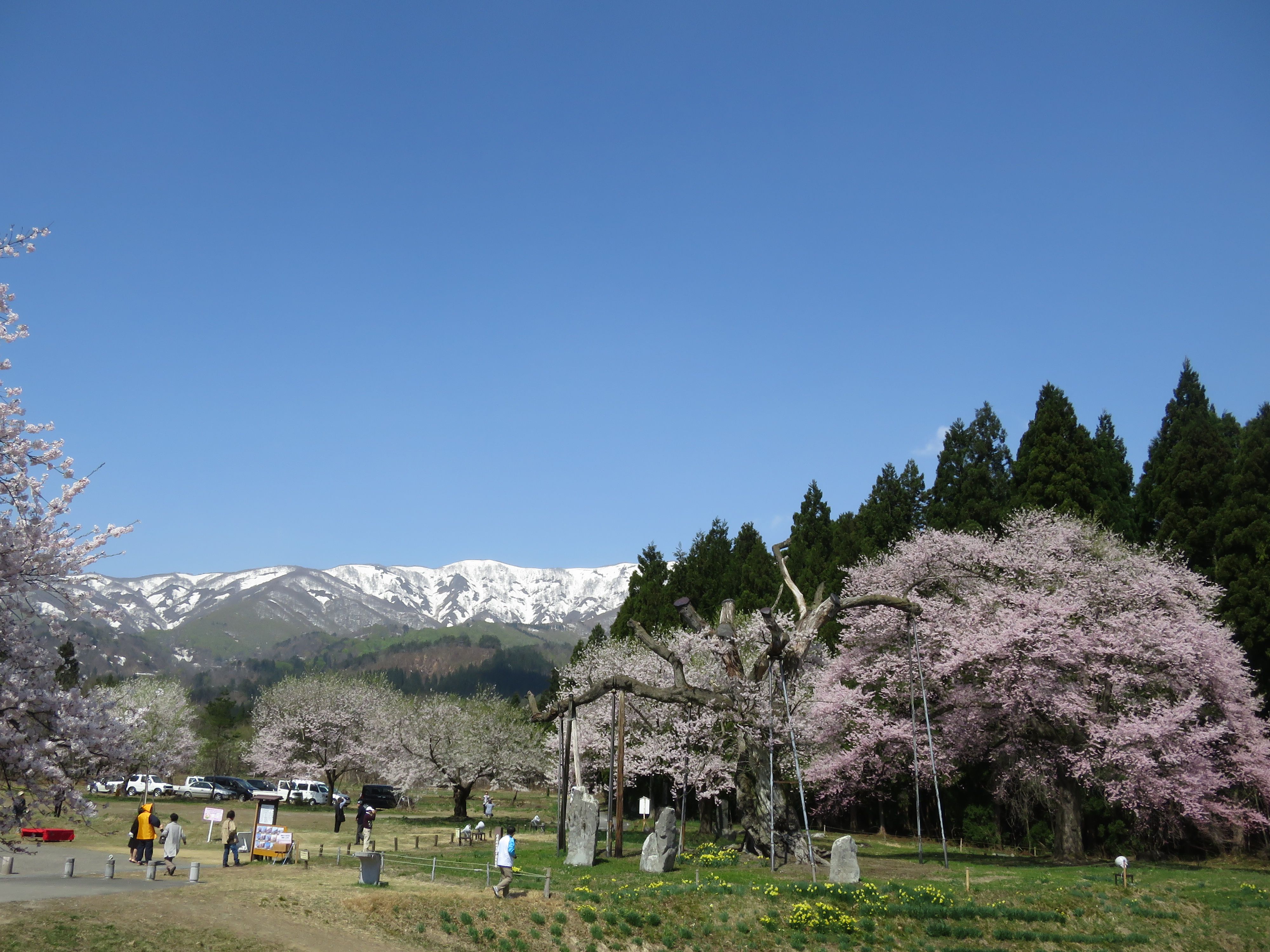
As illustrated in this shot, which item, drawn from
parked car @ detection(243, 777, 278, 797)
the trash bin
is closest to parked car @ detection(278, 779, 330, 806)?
parked car @ detection(243, 777, 278, 797)

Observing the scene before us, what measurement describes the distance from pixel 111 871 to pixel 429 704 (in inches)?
1366

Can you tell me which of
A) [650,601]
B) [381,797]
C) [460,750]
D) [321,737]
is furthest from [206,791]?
[650,601]

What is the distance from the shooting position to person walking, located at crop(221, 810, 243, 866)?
2377 cm

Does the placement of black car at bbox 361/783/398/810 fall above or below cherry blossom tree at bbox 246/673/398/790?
below

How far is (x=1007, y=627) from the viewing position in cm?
2555

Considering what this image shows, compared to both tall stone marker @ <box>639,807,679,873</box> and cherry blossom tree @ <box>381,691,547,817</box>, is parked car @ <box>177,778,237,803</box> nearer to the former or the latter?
cherry blossom tree @ <box>381,691,547,817</box>

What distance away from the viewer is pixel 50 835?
28391 mm

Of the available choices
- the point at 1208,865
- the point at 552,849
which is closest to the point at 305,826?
the point at 552,849

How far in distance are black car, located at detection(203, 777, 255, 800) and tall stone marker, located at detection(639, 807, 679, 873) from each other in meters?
43.4

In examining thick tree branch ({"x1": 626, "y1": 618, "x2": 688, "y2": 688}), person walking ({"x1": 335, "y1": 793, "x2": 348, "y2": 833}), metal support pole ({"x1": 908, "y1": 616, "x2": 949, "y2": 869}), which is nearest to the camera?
metal support pole ({"x1": 908, "y1": 616, "x2": 949, "y2": 869})

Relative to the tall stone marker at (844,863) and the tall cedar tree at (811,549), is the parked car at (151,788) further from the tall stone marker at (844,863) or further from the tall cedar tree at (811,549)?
the tall stone marker at (844,863)

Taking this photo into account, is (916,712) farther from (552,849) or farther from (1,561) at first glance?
(1,561)

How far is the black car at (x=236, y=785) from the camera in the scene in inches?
2285

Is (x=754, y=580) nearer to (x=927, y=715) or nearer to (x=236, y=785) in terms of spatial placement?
(x=927, y=715)
